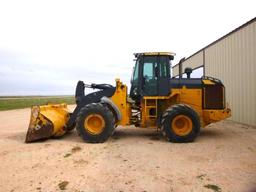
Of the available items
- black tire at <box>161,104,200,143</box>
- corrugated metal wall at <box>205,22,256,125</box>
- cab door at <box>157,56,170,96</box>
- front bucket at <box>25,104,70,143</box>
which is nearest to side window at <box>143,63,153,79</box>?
cab door at <box>157,56,170,96</box>

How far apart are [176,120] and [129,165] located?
3.72 meters

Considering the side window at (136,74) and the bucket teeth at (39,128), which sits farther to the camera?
the side window at (136,74)

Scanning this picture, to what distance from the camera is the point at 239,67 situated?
16.4 m

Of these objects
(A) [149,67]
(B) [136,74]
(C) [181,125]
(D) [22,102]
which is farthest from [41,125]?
(D) [22,102]

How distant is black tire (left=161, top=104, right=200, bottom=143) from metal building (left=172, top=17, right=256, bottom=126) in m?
2.18

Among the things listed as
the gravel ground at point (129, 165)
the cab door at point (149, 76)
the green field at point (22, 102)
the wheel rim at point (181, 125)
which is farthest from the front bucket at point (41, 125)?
the green field at point (22, 102)

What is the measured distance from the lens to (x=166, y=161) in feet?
26.7

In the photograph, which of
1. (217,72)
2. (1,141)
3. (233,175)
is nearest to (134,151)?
(233,175)

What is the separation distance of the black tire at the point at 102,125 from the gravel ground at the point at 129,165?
288mm

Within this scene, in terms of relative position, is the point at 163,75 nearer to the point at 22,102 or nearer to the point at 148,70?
the point at 148,70

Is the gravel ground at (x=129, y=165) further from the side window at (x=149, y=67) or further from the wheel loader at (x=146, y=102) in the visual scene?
the side window at (x=149, y=67)

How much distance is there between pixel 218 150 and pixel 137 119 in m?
3.33

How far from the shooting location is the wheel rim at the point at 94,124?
11.2 m

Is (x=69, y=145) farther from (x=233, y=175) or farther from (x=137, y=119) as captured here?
(x=233, y=175)
